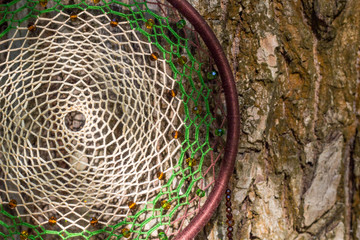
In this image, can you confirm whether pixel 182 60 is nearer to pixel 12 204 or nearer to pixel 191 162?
pixel 191 162

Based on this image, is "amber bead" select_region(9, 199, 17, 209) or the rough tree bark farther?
the rough tree bark

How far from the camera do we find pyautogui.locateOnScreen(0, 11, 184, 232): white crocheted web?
74 centimetres

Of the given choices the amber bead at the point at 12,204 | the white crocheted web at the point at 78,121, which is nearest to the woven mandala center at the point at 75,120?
the white crocheted web at the point at 78,121

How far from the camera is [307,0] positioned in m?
0.82

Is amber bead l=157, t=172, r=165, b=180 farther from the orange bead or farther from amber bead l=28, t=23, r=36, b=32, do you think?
amber bead l=28, t=23, r=36, b=32

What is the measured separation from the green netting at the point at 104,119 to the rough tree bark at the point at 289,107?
0.08 m

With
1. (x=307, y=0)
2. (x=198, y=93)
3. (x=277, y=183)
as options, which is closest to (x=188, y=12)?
(x=198, y=93)

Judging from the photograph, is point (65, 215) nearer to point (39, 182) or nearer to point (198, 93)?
point (39, 182)

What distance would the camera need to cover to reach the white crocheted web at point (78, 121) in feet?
2.41

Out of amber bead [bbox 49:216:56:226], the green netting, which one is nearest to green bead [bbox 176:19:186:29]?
the green netting

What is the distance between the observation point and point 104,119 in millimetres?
762

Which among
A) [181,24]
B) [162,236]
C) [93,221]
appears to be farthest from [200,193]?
[181,24]

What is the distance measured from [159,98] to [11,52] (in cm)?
30

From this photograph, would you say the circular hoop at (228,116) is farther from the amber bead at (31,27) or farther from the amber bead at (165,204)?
the amber bead at (31,27)
